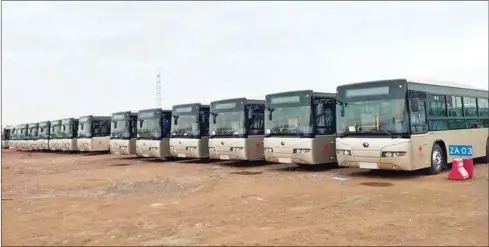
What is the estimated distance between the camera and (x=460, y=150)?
15.0 meters

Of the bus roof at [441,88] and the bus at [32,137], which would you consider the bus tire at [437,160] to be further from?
the bus at [32,137]

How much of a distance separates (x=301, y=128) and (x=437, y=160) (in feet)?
14.5

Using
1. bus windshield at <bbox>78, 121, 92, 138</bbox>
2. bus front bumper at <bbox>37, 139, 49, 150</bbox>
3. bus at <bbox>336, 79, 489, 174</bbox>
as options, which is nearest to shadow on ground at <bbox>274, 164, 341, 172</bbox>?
bus at <bbox>336, 79, 489, 174</bbox>

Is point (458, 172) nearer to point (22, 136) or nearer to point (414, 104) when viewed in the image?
point (414, 104)

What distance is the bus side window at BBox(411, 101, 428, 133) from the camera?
12.8 meters

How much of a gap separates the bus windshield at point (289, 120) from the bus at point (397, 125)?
188 cm

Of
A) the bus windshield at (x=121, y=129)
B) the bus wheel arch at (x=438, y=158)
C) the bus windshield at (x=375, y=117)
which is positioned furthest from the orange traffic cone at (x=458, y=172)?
the bus windshield at (x=121, y=129)

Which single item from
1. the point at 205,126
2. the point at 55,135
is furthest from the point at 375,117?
the point at 55,135

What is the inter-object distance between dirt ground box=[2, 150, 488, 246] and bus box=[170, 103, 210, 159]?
218 inches

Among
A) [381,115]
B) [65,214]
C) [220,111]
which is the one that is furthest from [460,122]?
[65,214]

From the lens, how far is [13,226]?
26.4ft

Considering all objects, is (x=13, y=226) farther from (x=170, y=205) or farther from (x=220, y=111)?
(x=220, y=111)

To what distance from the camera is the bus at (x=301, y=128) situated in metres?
15.5

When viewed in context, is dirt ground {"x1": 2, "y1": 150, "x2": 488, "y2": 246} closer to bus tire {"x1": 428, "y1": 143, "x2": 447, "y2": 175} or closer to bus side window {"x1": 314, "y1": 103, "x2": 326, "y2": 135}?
bus tire {"x1": 428, "y1": 143, "x2": 447, "y2": 175}
